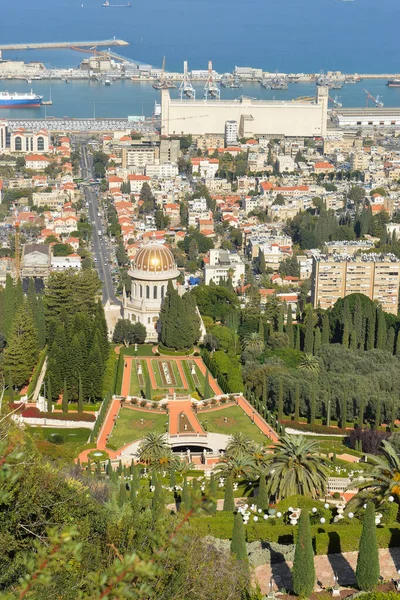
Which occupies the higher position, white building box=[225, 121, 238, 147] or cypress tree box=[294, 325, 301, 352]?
white building box=[225, 121, 238, 147]

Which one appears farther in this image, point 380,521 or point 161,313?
point 161,313

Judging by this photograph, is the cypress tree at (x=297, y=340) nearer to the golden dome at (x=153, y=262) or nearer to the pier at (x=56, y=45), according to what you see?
the golden dome at (x=153, y=262)

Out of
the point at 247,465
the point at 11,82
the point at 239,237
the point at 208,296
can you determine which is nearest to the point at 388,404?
the point at 247,465

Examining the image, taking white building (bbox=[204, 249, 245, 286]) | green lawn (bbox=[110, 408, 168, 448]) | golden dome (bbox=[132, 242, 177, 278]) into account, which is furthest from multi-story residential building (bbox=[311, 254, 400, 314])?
green lawn (bbox=[110, 408, 168, 448])

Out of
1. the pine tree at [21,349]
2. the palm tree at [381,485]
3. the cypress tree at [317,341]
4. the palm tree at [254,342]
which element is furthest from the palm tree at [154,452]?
the cypress tree at [317,341]

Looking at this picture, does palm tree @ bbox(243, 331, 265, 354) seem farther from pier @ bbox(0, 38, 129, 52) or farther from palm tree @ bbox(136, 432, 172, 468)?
pier @ bbox(0, 38, 129, 52)

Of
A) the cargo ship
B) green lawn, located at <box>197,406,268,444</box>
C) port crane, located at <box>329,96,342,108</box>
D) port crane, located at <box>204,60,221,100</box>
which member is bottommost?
green lawn, located at <box>197,406,268,444</box>

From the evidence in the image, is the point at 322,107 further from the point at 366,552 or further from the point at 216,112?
the point at 366,552

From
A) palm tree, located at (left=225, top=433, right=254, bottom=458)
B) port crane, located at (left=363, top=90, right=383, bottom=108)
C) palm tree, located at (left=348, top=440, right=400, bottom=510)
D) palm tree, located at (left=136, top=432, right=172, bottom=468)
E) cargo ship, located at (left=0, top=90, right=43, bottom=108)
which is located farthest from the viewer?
port crane, located at (left=363, top=90, right=383, bottom=108)
